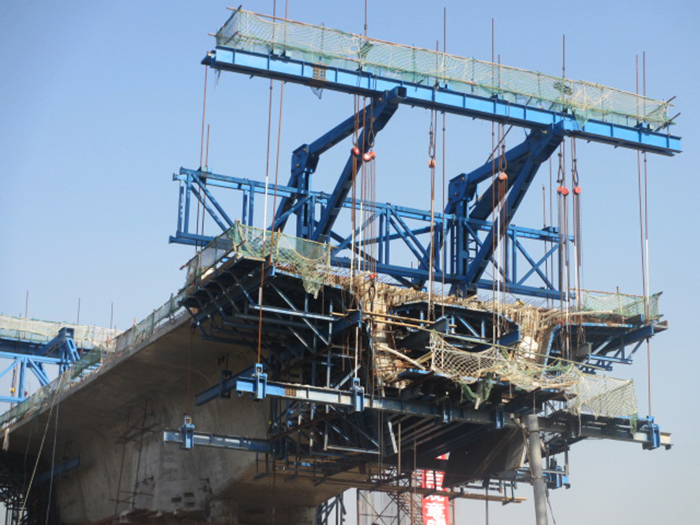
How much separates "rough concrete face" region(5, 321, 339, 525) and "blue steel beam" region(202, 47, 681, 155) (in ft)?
31.9

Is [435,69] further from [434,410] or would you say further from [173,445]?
[173,445]

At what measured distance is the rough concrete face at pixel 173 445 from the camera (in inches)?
1909

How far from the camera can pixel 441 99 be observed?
45.8m

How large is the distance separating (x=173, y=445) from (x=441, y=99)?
19513 millimetres

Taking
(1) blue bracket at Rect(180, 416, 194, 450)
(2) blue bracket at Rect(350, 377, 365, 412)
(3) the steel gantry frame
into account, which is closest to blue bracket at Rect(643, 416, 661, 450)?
(3) the steel gantry frame

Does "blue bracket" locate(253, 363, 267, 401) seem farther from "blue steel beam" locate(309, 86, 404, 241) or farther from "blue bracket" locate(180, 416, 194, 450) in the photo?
"blue steel beam" locate(309, 86, 404, 241)

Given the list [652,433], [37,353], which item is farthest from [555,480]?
[37,353]

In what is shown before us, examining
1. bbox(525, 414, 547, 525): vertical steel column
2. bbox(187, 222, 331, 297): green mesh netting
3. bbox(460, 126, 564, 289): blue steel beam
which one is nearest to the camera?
bbox(525, 414, 547, 525): vertical steel column

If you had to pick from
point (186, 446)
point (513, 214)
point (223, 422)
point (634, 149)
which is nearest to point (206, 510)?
point (223, 422)

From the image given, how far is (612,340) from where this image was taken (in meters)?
48.8

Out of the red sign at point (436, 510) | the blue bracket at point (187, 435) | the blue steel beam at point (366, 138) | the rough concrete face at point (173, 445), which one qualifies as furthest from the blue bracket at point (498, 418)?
the red sign at point (436, 510)

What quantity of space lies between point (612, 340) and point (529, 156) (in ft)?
26.0

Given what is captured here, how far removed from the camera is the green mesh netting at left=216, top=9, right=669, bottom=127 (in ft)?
142

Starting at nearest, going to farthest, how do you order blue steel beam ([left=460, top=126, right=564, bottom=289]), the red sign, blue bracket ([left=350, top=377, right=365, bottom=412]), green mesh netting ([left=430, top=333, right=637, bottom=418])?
blue bracket ([left=350, top=377, right=365, bottom=412]) → green mesh netting ([left=430, top=333, right=637, bottom=418]) → blue steel beam ([left=460, top=126, right=564, bottom=289]) → the red sign
